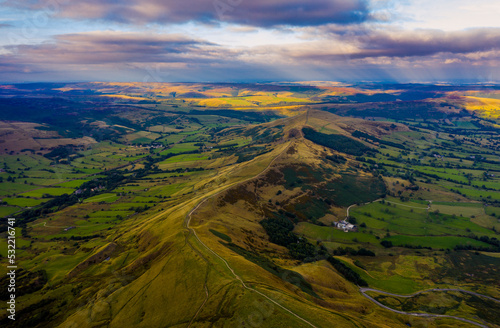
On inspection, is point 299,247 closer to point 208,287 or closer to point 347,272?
point 347,272

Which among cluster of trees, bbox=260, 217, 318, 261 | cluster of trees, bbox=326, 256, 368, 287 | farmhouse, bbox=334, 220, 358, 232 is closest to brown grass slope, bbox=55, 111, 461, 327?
cluster of trees, bbox=260, 217, 318, 261

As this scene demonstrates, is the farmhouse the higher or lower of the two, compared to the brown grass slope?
lower

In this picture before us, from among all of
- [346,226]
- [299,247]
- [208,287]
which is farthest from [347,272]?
[208,287]

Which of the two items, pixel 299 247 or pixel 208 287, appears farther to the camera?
pixel 299 247

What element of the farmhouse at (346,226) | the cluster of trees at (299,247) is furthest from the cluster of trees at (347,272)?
the farmhouse at (346,226)

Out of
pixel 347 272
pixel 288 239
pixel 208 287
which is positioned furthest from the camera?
pixel 288 239

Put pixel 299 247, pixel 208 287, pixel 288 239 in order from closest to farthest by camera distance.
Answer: pixel 208 287, pixel 299 247, pixel 288 239

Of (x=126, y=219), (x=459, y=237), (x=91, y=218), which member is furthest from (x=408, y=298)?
(x=91, y=218)

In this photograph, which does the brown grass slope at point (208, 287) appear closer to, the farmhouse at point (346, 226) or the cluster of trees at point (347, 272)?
the cluster of trees at point (347, 272)

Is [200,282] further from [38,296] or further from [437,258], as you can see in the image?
[437,258]

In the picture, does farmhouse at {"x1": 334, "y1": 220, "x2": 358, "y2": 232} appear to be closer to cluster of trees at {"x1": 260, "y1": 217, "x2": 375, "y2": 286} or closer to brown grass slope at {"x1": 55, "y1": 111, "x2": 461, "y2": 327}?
cluster of trees at {"x1": 260, "y1": 217, "x2": 375, "y2": 286}

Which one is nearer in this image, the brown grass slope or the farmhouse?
the brown grass slope
